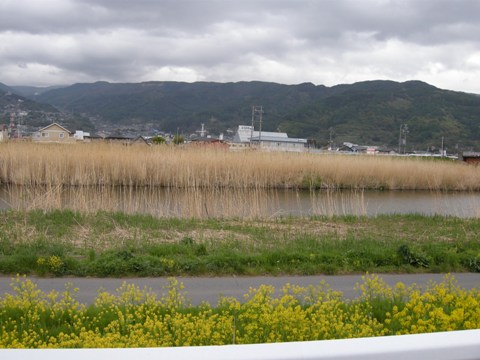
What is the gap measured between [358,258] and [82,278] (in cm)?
471

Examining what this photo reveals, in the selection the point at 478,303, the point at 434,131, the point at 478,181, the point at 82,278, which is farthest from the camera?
the point at 434,131

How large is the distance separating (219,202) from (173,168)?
5.96 meters

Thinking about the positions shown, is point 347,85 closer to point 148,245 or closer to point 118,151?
point 118,151

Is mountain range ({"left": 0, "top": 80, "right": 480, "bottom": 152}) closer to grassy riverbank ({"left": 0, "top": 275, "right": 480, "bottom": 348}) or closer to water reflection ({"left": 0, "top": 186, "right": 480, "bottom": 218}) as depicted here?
water reflection ({"left": 0, "top": 186, "right": 480, "bottom": 218})

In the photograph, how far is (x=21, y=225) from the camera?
10328 millimetres

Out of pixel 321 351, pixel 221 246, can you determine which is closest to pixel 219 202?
pixel 221 246

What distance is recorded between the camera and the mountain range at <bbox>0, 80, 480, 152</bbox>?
310 ft

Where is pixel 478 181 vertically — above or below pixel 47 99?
below

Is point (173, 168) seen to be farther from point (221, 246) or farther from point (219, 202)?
point (221, 246)

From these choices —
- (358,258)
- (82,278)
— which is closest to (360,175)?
(358,258)

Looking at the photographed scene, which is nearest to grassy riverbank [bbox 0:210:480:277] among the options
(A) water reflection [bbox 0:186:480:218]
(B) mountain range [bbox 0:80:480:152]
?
(A) water reflection [bbox 0:186:480:218]

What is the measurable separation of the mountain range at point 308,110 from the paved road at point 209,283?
80.1 meters

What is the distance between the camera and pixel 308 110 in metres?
119

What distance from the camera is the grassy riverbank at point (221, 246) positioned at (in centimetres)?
764
